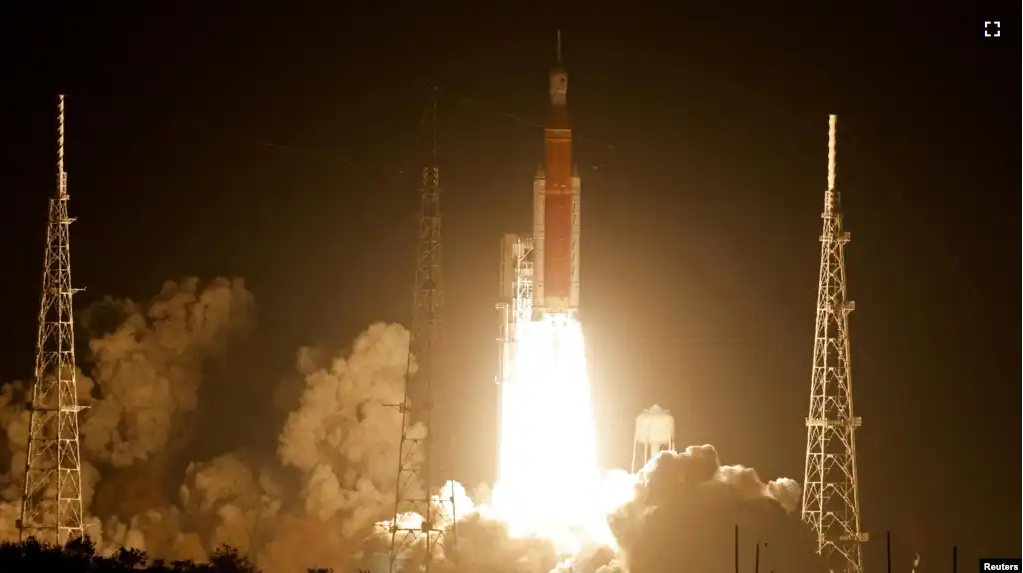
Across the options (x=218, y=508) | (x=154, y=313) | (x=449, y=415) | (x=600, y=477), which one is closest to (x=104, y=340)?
(x=154, y=313)

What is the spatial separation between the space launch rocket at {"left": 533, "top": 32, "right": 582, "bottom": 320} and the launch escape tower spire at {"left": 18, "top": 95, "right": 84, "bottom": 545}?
9425mm

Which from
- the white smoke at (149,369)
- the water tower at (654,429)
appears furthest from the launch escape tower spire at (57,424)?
the water tower at (654,429)

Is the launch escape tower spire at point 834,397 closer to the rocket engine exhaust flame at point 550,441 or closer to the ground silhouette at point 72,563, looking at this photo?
the rocket engine exhaust flame at point 550,441

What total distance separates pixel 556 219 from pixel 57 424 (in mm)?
10944

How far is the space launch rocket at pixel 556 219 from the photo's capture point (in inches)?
1640

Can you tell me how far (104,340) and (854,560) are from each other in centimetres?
1699

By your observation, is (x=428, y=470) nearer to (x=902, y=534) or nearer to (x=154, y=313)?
(x=154, y=313)

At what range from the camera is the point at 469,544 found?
135 ft

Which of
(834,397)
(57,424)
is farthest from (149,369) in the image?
(834,397)

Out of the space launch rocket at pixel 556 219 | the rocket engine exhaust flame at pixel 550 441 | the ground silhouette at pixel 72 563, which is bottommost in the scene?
the ground silhouette at pixel 72 563

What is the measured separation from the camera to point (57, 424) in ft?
136

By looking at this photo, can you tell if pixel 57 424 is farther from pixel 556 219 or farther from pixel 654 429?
pixel 654 429

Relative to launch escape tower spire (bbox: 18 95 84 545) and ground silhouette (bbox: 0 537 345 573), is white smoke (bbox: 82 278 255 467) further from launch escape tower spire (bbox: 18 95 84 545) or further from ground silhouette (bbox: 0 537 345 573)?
ground silhouette (bbox: 0 537 345 573)

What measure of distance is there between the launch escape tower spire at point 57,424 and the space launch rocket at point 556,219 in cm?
942
